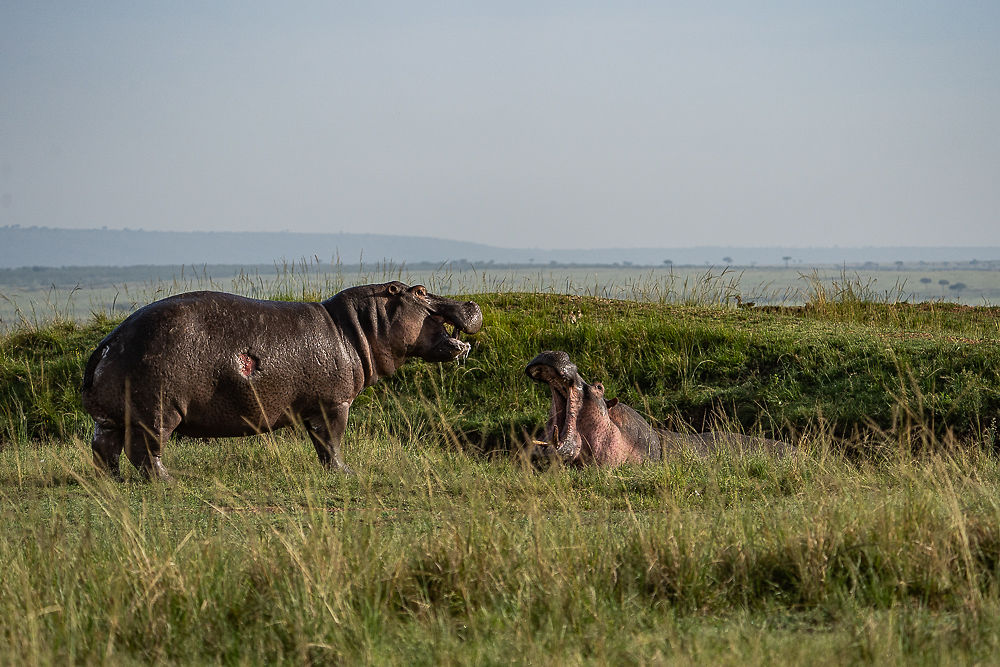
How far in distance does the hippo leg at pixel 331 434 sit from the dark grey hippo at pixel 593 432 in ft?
3.63

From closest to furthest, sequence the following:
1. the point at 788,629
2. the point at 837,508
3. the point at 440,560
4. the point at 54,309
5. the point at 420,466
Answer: the point at 788,629 → the point at 440,560 → the point at 837,508 → the point at 420,466 → the point at 54,309

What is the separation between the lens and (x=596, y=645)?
316 cm

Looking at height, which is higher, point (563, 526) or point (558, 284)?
point (558, 284)

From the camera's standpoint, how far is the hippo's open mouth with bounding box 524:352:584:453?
20.6ft

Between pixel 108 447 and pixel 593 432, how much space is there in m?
2.79

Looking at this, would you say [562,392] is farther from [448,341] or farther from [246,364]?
[246,364]

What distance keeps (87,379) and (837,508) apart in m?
3.79

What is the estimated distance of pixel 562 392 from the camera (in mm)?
6555

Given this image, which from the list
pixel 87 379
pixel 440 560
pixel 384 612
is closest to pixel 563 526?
pixel 440 560

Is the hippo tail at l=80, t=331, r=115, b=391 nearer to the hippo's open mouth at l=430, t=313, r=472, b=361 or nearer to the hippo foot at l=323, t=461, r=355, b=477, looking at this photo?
the hippo foot at l=323, t=461, r=355, b=477

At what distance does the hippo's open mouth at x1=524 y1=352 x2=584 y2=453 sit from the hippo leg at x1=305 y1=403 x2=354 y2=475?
3.81 ft

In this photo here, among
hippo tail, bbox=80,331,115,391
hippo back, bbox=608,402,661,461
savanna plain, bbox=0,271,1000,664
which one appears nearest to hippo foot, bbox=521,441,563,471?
savanna plain, bbox=0,271,1000,664

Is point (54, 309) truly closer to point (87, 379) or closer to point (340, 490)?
point (87, 379)

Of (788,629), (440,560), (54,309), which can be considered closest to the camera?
(788,629)
